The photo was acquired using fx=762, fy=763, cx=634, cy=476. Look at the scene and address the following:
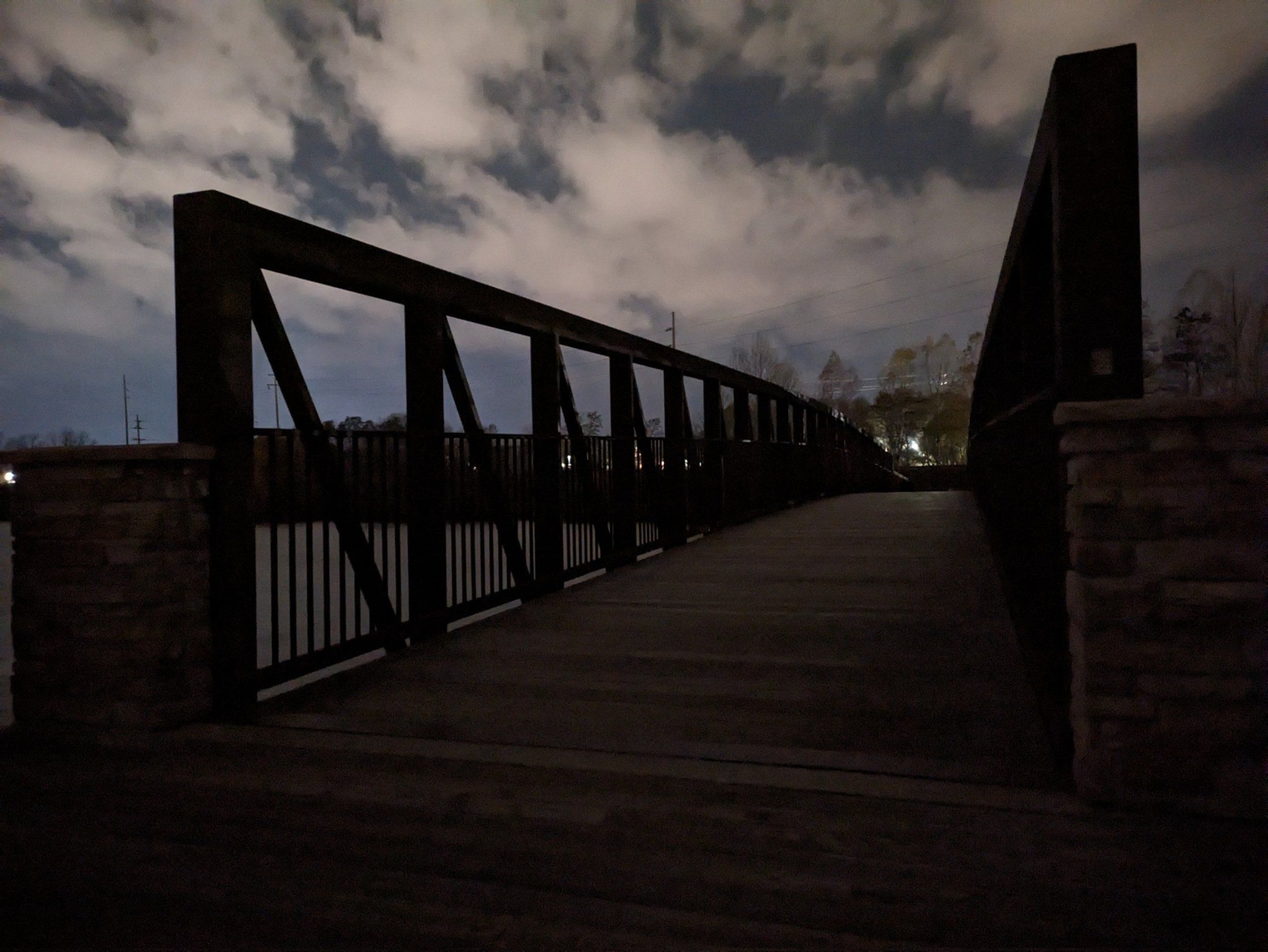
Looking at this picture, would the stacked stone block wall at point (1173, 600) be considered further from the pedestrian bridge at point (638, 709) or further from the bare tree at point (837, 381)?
the bare tree at point (837, 381)

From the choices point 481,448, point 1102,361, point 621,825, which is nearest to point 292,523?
point 481,448

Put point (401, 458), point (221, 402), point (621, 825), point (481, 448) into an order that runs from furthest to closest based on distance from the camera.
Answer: point (401, 458)
point (481, 448)
point (221, 402)
point (621, 825)

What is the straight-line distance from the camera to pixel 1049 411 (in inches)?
90.4

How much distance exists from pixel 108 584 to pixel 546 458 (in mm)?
2743

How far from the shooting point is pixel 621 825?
1.81m

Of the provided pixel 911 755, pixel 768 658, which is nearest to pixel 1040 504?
pixel 911 755

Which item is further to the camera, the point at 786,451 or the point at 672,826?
the point at 786,451

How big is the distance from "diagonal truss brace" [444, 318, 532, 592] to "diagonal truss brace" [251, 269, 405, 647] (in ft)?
3.02

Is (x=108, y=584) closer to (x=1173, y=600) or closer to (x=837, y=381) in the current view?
(x=1173, y=600)

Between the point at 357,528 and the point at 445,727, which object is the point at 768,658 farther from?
the point at 357,528

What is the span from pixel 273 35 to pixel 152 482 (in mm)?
4780

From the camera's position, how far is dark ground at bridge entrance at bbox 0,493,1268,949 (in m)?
1.42

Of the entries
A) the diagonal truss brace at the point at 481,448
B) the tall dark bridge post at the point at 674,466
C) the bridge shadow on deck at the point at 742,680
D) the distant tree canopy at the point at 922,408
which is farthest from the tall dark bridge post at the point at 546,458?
the distant tree canopy at the point at 922,408

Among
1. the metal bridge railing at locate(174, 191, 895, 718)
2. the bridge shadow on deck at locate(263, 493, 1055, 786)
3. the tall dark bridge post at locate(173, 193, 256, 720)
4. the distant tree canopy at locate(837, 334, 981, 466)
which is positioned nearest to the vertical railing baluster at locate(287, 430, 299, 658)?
the metal bridge railing at locate(174, 191, 895, 718)
